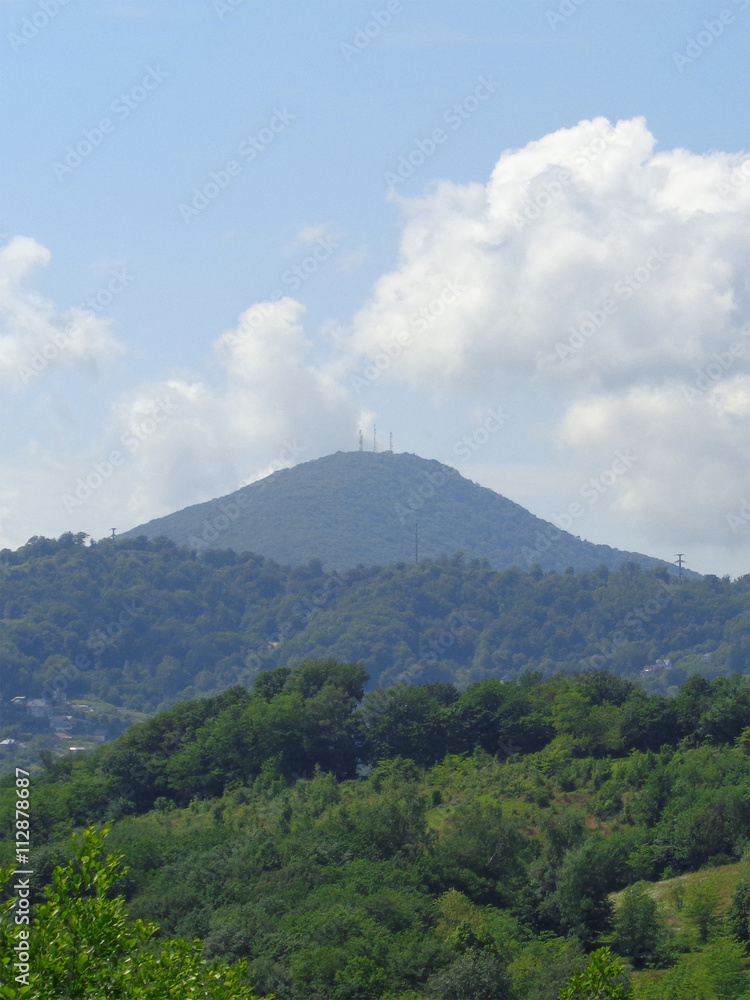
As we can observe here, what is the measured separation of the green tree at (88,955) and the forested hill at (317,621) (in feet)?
458

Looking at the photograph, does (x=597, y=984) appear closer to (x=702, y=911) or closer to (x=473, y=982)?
(x=473, y=982)

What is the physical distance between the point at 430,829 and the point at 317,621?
462 ft

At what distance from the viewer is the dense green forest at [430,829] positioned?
28719 mm

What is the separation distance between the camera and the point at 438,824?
142ft

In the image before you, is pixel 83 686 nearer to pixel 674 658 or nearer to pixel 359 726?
pixel 674 658

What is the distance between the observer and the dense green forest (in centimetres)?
2872

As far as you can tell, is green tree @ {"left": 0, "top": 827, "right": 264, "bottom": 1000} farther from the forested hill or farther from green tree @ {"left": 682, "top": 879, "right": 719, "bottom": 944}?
the forested hill

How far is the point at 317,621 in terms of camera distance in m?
181

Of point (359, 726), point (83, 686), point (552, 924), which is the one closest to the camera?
point (552, 924)

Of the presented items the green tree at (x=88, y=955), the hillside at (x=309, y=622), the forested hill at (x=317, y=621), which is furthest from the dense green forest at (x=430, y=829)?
the forested hill at (x=317, y=621)

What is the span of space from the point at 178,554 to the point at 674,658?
8204 centimetres

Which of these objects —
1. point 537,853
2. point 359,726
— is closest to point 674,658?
point 359,726

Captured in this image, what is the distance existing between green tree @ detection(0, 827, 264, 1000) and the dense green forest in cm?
357

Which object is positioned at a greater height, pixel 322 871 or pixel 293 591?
pixel 293 591
